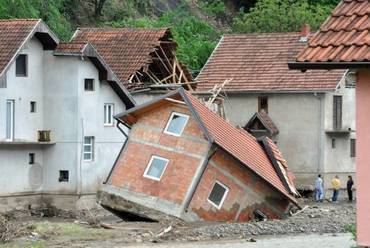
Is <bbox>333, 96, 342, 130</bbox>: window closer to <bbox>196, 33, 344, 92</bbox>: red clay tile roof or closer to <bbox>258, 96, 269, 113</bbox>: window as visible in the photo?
<bbox>196, 33, 344, 92</bbox>: red clay tile roof

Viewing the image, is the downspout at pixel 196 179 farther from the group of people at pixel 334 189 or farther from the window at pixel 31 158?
the group of people at pixel 334 189

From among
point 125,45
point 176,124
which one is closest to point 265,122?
point 125,45

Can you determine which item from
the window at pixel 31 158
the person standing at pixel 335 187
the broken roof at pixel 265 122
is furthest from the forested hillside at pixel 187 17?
the window at pixel 31 158

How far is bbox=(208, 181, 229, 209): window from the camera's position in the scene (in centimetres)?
4609

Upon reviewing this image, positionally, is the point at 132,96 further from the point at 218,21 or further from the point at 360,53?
the point at 360,53

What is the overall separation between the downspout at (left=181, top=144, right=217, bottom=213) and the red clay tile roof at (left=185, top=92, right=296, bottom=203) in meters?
0.49

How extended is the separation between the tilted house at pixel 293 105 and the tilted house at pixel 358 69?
48.1 metres

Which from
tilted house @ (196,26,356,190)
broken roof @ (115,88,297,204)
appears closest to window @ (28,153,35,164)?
broken roof @ (115,88,297,204)

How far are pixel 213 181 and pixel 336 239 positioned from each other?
6.50 metres

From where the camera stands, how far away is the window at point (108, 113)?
54531 millimetres

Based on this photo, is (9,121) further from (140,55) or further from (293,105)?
(293,105)

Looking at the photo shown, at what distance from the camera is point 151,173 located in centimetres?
4672

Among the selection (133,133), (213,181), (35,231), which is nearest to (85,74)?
(133,133)

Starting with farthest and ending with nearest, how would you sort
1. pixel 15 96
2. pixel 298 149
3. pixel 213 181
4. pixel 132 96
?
pixel 298 149 < pixel 132 96 < pixel 15 96 < pixel 213 181
